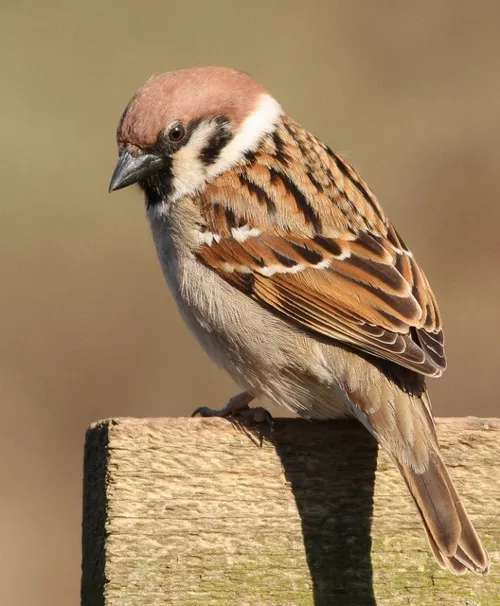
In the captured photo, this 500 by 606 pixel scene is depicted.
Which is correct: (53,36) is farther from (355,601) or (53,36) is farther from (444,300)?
(355,601)

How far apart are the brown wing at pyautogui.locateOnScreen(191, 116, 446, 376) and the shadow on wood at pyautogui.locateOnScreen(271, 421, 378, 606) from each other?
469 millimetres

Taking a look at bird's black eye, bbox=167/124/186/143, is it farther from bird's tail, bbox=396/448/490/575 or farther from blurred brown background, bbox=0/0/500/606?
blurred brown background, bbox=0/0/500/606

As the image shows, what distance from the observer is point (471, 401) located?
651 cm

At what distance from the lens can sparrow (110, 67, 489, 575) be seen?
3.31m

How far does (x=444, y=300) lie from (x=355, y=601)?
4.51 metres

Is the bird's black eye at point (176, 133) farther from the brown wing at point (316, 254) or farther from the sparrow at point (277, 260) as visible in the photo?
the brown wing at point (316, 254)

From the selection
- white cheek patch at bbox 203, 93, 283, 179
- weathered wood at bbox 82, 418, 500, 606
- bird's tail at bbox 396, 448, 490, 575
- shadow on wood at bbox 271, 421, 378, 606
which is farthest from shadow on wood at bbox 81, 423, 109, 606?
white cheek patch at bbox 203, 93, 283, 179

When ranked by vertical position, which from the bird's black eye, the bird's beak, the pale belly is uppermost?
the bird's black eye

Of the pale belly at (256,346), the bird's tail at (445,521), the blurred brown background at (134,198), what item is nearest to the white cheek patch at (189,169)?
the pale belly at (256,346)

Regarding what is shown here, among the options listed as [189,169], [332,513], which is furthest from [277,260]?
[332,513]

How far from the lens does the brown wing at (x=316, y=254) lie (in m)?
3.40

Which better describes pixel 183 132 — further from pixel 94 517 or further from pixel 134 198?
pixel 134 198

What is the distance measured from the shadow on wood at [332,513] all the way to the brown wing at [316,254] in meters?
0.47

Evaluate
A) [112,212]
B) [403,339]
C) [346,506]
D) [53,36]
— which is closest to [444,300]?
[112,212]
